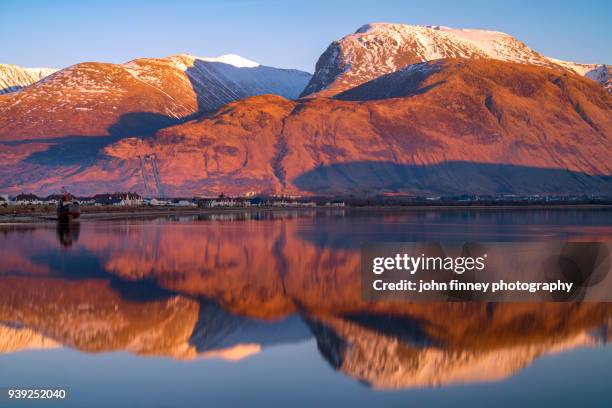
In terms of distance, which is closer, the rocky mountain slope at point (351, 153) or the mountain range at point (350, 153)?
the mountain range at point (350, 153)

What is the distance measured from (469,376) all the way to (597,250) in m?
26.3

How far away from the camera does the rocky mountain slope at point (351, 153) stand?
169875mm

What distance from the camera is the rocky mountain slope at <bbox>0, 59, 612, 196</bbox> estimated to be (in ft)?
557

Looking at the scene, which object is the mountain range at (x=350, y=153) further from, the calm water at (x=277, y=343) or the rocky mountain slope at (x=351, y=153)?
the calm water at (x=277, y=343)

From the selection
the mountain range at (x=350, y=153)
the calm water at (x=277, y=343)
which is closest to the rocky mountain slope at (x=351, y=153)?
the mountain range at (x=350, y=153)

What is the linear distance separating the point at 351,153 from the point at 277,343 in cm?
15912

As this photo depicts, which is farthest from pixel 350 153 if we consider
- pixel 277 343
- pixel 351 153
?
pixel 277 343

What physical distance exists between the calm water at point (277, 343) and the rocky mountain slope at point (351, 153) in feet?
446

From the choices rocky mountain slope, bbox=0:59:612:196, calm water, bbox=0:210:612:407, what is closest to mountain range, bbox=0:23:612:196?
rocky mountain slope, bbox=0:59:612:196

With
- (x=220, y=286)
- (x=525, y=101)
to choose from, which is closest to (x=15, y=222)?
(x=220, y=286)

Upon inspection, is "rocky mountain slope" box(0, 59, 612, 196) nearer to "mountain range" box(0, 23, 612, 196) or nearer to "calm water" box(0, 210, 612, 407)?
"mountain range" box(0, 23, 612, 196)

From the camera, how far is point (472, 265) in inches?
1387

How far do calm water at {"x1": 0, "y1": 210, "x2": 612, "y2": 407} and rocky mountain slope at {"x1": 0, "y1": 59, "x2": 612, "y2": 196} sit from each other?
446ft

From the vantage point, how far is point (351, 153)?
178625 millimetres
